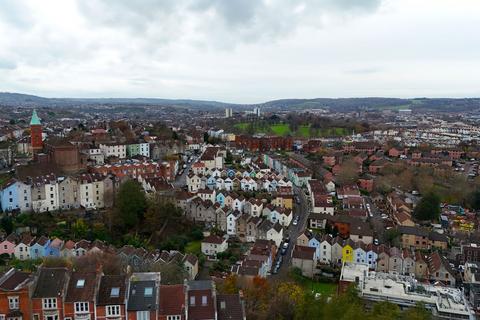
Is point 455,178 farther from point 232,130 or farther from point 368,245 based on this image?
point 232,130

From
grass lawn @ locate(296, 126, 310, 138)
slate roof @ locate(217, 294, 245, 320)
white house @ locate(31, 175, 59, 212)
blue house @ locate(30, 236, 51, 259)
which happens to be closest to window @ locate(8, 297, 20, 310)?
slate roof @ locate(217, 294, 245, 320)

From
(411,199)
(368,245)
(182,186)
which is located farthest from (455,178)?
(182,186)

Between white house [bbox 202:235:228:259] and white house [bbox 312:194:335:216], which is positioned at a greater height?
white house [bbox 312:194:335:216]

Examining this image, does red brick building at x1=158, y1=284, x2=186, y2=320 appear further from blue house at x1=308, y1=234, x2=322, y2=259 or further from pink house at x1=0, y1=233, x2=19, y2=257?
pink house at x1=0, y1=233, x2=19, y2=257

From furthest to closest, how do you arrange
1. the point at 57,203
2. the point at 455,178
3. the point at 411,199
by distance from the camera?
the point at 455,178
the point at 411,199
the point at 57,203

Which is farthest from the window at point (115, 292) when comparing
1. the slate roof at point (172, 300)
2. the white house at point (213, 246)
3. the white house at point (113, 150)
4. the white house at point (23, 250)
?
the white house at point (113, 150)

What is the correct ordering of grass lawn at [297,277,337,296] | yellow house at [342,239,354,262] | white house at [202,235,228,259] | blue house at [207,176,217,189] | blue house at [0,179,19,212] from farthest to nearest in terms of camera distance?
blue house at [207,176,217,189] → blue house at [0,179,19,212] → white house at [202,235,228,259] → yellow house at [342,239,354,262] → grass lawn at [297,277,337,296]

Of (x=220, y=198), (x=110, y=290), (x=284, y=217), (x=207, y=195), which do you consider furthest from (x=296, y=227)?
(x=110, y=290)
